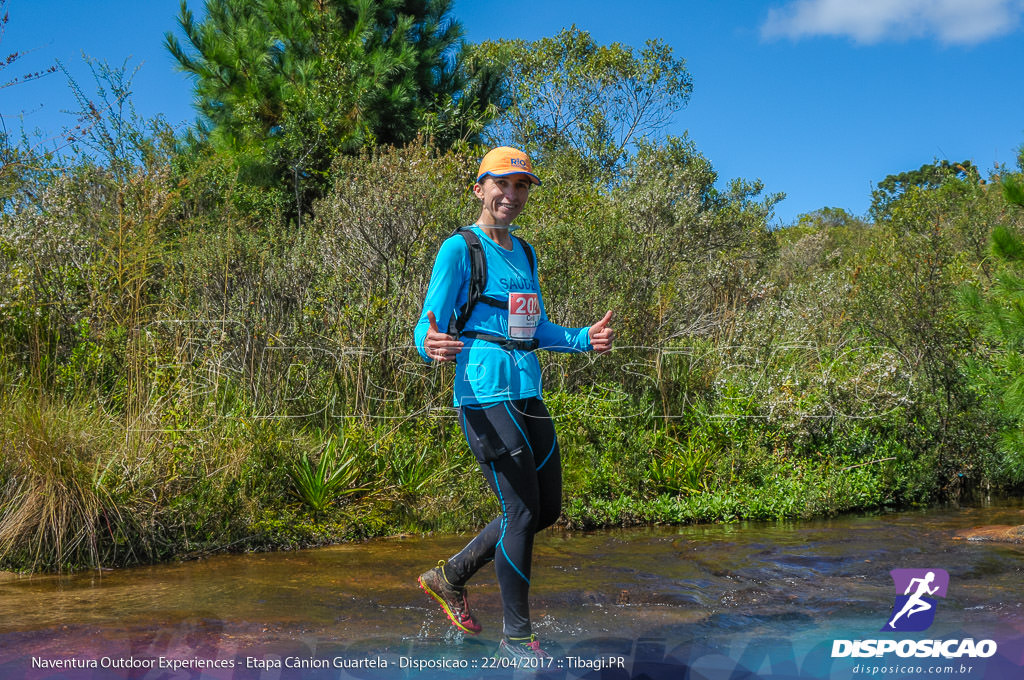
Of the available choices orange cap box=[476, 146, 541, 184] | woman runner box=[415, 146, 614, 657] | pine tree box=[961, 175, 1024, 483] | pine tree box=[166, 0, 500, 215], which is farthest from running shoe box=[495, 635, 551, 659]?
pine tree box=[166, 0, 500, 215]

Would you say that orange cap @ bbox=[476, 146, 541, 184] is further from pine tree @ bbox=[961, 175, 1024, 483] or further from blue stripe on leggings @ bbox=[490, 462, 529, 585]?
pine tree @ bbox=[961, 175, 1024, 483]

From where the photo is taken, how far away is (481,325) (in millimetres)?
3740

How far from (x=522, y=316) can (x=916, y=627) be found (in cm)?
259

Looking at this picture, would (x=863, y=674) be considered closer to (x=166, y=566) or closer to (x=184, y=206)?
(x=166, y=566)

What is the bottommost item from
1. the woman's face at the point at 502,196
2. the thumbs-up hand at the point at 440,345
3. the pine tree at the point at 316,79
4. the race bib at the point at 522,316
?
the thumbs-up hand at the point at 440,345

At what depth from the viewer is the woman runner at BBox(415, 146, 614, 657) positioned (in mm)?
3627

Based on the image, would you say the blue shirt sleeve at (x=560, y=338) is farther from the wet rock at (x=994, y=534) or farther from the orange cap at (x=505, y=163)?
the wet rock at (x=994, y=534)

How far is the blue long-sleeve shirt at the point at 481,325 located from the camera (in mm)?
3650

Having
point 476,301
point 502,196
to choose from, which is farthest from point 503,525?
point 502,196

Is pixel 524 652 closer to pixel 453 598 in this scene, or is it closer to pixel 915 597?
pixel 453 598

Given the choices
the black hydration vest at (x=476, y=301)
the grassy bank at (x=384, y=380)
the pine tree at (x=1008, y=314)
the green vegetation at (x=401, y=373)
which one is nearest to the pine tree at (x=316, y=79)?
the green vegetation at (x=401, y=373)

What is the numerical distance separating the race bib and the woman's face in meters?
0.37

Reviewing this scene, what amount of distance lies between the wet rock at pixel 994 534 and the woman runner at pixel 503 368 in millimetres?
4335

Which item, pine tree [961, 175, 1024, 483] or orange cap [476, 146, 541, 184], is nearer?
orange cap [476, 146, 541, 184]
